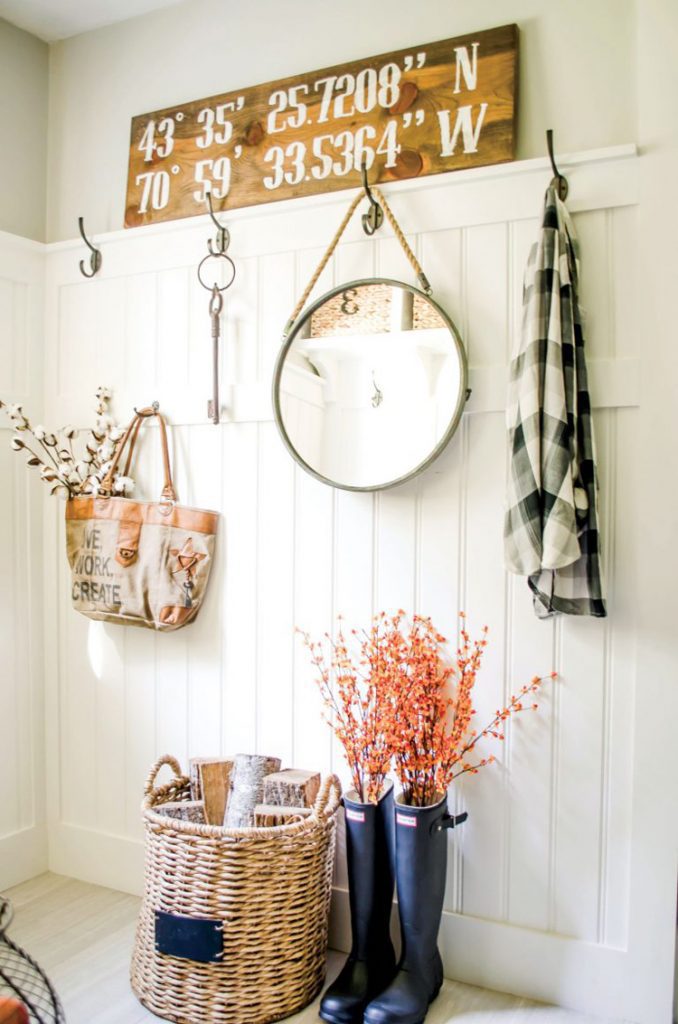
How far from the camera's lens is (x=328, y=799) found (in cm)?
187

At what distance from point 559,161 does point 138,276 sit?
3.75 ft

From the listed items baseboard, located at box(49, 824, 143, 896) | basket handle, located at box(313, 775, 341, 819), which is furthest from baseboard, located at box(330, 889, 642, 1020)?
baseboard, located at box(49, 824, 143, 896)

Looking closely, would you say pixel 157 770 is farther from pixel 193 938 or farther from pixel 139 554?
pixel 139 554

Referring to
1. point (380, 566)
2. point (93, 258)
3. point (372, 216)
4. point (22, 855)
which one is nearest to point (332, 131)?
point (372, 216)

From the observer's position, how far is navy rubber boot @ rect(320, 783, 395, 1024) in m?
1.76

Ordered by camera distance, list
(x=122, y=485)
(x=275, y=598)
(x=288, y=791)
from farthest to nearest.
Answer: (x=122, y=485)
(x=275, y=598)
(x=288, y=791)

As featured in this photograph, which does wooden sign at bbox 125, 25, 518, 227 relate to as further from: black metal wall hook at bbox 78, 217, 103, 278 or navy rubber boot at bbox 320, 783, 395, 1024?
navy rubber boot at bbox 320, 783, 395, 1024

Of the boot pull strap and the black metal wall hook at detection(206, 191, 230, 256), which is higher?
the black metal wall hook at detection(206, 191, 230, 256)

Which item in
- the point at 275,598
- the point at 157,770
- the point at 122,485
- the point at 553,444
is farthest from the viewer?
the point at 122,485

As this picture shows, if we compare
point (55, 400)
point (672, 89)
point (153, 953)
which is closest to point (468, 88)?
point (672, 89)

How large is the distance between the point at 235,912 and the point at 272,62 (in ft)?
6.60

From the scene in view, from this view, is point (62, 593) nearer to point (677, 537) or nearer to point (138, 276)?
point (138, 276)

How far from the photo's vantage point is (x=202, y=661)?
2.22 metres

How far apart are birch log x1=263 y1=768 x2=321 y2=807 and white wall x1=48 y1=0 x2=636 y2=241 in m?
1.48
